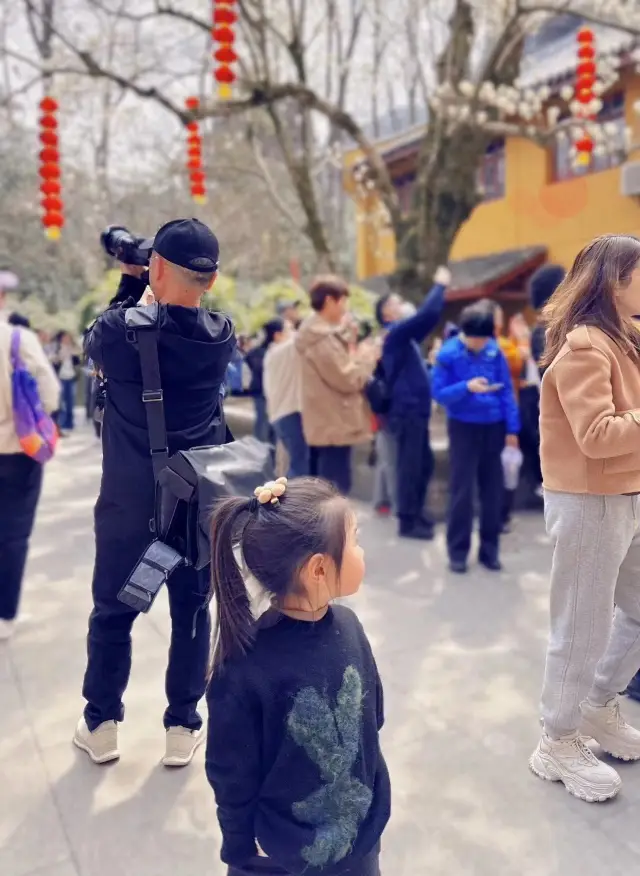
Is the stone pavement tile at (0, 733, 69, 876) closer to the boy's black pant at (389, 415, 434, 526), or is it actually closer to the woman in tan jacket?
the woman in tan jacket

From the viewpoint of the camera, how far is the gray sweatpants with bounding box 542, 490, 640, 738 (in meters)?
2.37

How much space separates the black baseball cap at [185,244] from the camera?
7.52 feet

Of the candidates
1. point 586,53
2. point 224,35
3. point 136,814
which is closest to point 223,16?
point 224,35

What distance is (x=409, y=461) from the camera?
5.46 meters

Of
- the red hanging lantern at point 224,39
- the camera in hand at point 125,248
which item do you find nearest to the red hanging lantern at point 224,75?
the red hanging lantern at point 224,39

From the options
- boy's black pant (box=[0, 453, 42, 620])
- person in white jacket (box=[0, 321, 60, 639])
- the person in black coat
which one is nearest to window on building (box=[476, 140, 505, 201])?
the person in black coat

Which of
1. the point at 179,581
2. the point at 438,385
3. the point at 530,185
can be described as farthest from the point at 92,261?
the point at 179,581

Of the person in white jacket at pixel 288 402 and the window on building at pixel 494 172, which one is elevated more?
the window on building at pixel 494 172

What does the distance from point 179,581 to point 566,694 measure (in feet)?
4.20

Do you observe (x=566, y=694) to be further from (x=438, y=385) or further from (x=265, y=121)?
(x=265, y=121)

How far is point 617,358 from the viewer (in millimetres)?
2332

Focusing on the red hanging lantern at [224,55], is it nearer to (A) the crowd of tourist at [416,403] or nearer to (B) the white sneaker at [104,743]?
(A) the crowd of tourist at [416,403]

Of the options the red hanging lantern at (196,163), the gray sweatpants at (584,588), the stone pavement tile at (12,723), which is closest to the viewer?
the gray sweatpants at (584,588)

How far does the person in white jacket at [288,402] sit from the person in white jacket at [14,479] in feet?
6.71
